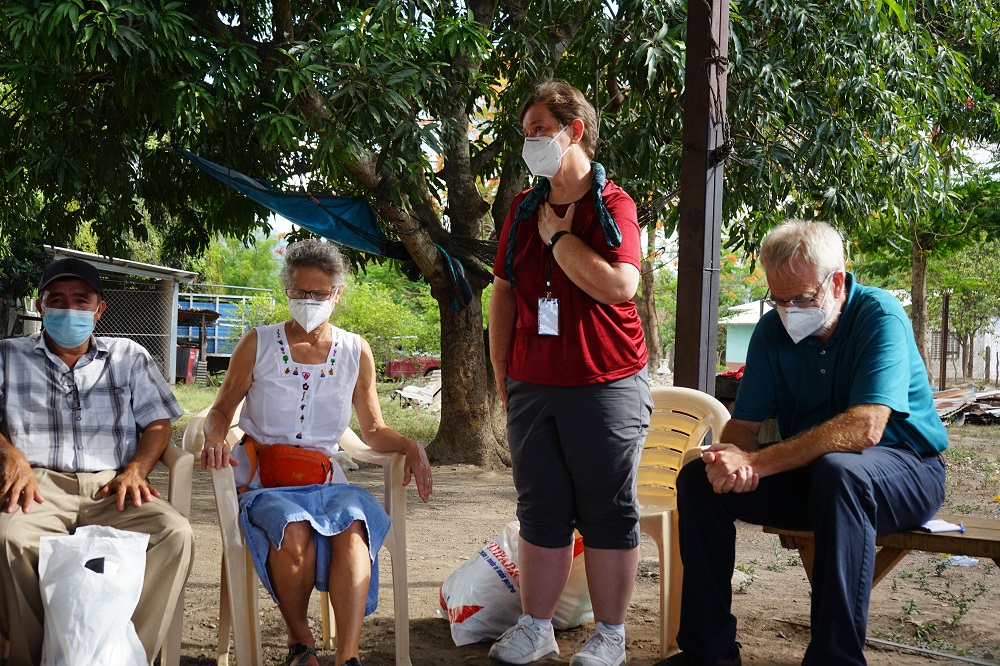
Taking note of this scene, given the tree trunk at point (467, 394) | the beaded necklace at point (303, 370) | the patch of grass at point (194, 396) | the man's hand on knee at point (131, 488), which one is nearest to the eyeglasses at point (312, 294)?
the beaded necklace at point (303, 370)

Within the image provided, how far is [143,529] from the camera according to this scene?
2.71 metres

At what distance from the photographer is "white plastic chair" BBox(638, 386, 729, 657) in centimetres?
310

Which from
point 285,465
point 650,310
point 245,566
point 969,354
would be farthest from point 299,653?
point 969,354

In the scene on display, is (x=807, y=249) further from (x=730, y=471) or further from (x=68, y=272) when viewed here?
(x=68, y=272)

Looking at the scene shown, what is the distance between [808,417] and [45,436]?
2374mm

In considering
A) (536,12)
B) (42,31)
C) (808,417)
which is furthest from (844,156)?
(42,31)

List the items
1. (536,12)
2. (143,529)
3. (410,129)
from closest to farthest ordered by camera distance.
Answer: (143,529) < (410,129) < (536,12)

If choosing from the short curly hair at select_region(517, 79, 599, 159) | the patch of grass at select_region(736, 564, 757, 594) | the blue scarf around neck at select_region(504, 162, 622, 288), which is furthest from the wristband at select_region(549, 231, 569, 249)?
the patch of grass at select_region(736, 564, 757, 594)

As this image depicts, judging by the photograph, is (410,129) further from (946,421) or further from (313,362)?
(946,421)

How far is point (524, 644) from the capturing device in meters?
2.92

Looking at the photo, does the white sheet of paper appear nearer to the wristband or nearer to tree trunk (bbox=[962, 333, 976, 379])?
the wristband

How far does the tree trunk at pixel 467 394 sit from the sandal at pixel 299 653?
17.6 feet

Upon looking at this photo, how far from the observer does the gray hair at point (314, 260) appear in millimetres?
3076

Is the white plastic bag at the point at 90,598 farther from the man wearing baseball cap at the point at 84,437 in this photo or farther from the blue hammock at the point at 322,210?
the blue hammock at the point at 322,210
